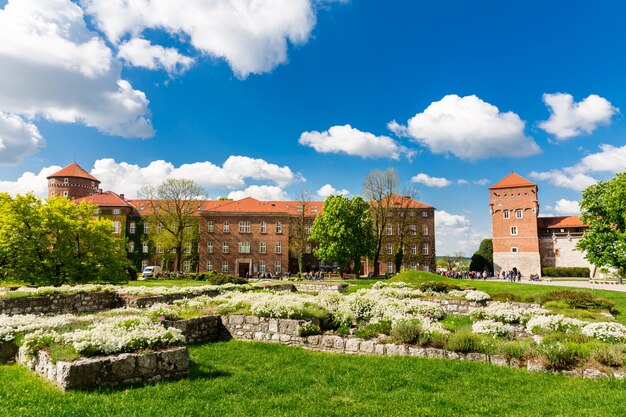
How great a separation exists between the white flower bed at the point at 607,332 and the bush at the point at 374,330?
513cm

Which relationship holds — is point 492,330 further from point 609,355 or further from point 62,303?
point 62,303

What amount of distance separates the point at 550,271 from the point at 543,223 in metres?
9.14

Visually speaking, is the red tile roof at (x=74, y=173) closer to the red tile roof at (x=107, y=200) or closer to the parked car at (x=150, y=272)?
the red tile roof at (x=107, y=200)

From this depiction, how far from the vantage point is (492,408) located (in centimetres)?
654

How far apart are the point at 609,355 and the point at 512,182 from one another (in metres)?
67.9

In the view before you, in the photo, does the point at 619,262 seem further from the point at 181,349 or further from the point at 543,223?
the point at 181,349

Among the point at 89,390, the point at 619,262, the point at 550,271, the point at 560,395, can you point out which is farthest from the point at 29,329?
the point at 550,271

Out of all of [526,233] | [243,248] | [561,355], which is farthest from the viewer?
[526,233]

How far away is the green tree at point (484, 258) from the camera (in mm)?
73812

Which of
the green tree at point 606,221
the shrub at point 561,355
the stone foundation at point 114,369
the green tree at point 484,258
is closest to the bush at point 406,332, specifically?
the shrub at point 561,355

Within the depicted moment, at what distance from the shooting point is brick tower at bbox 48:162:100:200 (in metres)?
71.9

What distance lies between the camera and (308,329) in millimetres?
11625

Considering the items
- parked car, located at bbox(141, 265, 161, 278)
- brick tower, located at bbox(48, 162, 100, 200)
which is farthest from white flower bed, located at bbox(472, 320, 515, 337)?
brick tower, located at bbox(48, 162, 100, 200)

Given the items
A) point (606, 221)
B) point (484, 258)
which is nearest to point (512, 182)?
point (484, 258)
